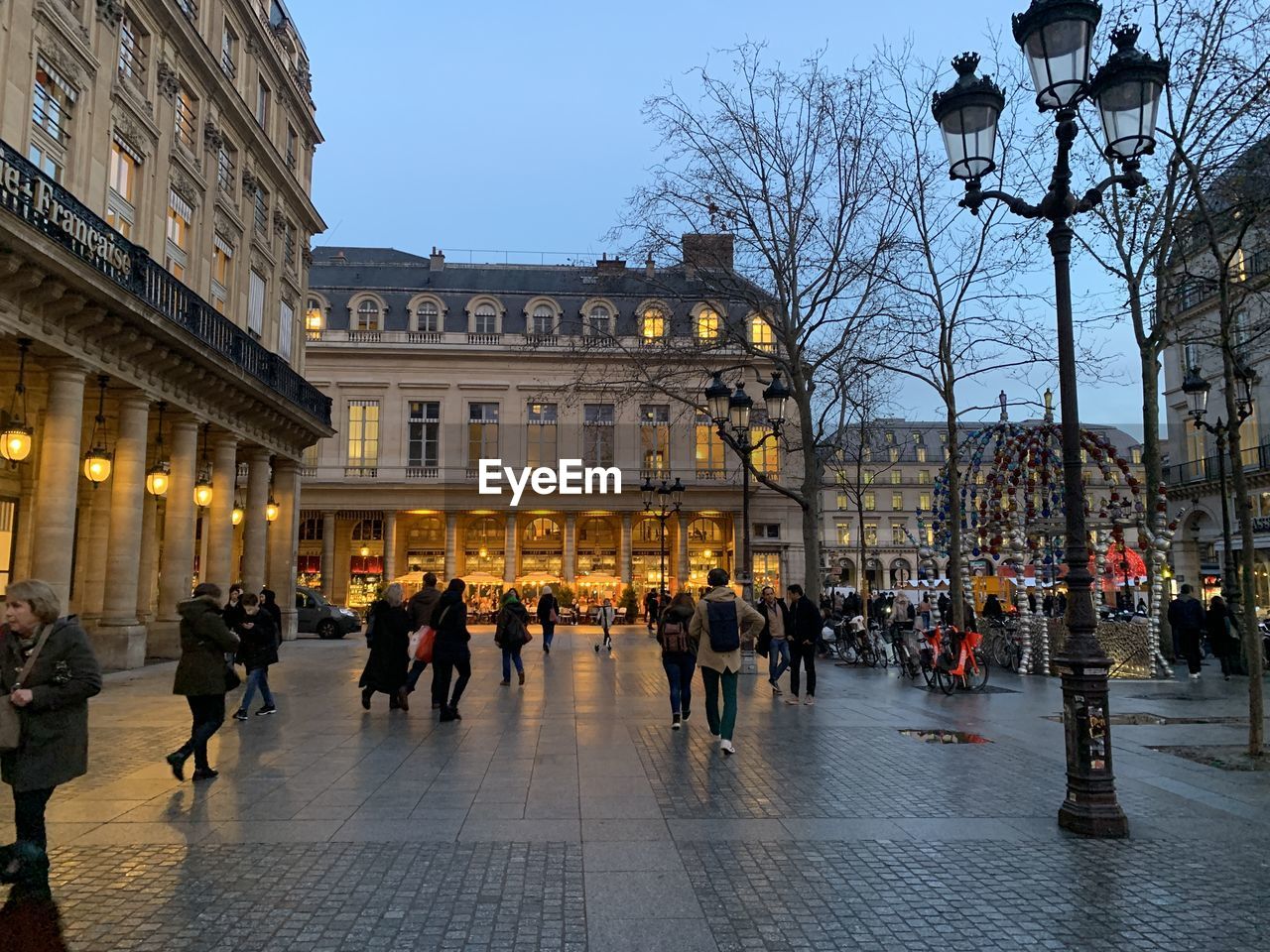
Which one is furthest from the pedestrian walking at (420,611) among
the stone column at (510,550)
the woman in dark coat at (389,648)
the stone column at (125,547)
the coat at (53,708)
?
the stone column at (510,550)

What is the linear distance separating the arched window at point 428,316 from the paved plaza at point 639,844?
45.6 m

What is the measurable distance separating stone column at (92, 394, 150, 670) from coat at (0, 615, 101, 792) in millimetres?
14946

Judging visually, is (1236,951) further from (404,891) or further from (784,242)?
(784,242)

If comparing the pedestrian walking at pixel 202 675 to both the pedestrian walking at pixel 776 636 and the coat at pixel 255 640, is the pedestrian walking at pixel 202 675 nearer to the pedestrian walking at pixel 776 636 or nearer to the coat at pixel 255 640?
the coat at pixel 255 640

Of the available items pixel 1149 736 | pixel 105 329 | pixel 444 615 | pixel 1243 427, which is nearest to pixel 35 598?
pixel 444 615

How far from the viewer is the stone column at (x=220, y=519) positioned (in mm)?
22594

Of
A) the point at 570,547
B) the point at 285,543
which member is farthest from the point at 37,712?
the point at 570,547

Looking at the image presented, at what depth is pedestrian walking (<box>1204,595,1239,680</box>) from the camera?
1878cm

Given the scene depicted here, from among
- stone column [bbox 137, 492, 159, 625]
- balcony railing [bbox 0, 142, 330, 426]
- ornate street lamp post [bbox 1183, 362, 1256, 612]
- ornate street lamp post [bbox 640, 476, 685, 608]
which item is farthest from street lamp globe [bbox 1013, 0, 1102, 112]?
stone column [bbox 137, 492, 159, 625]

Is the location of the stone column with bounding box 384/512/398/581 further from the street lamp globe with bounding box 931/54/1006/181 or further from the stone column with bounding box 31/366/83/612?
the street lamp globe with bounding box 931/54/1006/181

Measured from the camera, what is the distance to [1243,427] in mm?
35375

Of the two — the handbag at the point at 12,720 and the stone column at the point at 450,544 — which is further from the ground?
the stone column at the point at 450,544

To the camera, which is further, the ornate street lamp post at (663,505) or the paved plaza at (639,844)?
A: the ornate street lamp post at (663,505)

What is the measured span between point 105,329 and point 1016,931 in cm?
1709
